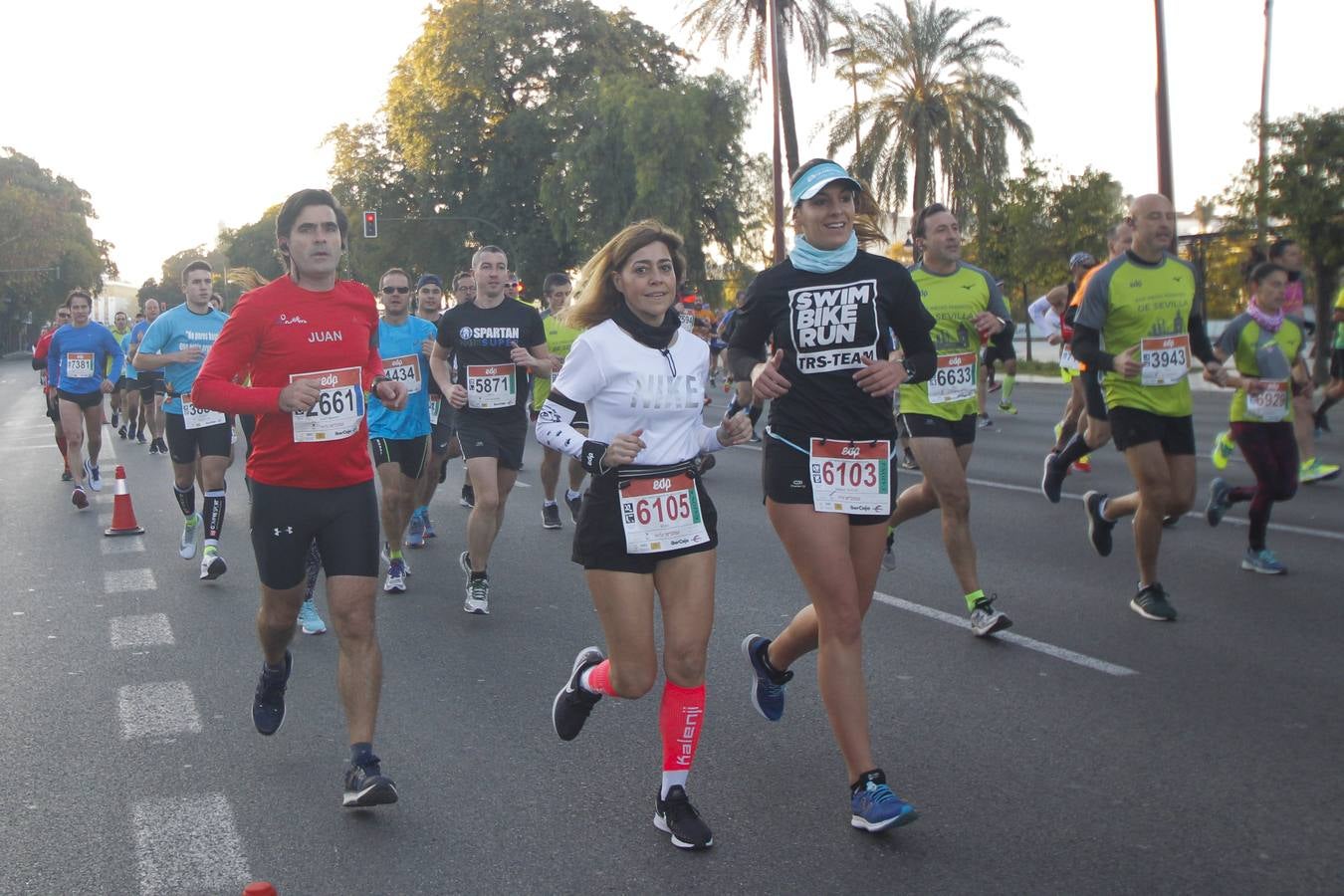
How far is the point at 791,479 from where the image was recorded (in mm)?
4449

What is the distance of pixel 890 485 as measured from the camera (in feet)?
14.7

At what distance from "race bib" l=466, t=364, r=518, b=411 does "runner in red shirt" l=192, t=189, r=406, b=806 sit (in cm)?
326

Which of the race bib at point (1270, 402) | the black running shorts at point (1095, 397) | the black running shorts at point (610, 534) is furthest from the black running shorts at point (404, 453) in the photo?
the race bib at point (1270, 402)

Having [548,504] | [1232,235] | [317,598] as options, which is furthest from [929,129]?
[317,598]

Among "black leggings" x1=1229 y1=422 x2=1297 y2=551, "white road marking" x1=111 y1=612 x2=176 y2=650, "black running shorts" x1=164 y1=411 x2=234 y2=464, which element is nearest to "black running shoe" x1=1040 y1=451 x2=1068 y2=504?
"black leggings" x1=1229 y1=422 x2=1297 y2=551

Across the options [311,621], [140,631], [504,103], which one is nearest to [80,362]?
[140,631]

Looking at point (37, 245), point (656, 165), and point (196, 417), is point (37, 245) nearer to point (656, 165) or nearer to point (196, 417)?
point (656, 165)

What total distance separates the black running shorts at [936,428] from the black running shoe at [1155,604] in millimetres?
1142

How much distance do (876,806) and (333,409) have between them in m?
2.22

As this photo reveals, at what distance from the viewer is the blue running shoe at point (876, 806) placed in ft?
13.3

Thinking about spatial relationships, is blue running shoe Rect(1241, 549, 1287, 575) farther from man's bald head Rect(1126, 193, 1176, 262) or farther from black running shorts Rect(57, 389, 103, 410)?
black running shorts Rect(57, 389, 103, 410)

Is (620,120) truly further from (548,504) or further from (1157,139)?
(548,504)

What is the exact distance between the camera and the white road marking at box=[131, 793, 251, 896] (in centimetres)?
396

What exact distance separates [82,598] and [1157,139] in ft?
62.0
